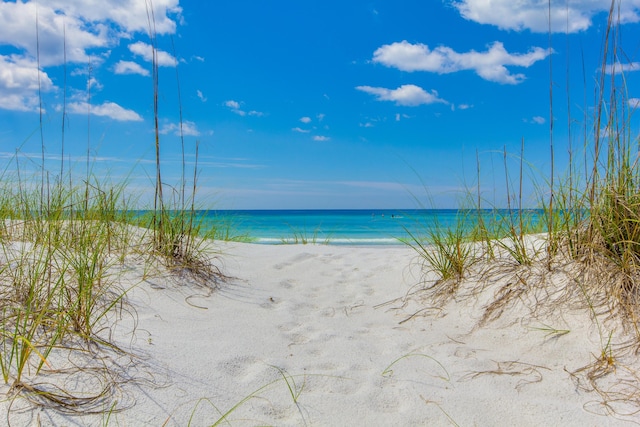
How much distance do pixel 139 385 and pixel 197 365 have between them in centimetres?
28

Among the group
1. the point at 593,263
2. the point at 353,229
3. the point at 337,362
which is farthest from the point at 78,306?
the point at 353,229

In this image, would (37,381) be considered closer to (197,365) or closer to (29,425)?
(29,425)

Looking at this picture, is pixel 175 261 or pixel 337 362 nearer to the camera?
pixel 337 362

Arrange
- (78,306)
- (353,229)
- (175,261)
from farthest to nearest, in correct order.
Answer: (353,229)
(175,261)
(78,306)

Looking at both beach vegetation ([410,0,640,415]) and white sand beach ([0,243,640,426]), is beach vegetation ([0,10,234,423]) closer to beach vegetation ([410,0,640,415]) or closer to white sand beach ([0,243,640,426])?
white sand beach ([0,243,640,426])

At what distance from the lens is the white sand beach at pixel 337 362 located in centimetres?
160

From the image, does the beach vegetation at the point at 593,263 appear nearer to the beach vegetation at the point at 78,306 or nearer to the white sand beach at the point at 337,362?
the white sand beach at the point at 337,362

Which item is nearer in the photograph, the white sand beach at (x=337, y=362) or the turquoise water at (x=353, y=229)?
the white sand beach at (x=337, y=362)

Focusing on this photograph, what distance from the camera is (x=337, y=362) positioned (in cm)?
206

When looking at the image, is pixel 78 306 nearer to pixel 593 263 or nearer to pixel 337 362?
pixel 337 362

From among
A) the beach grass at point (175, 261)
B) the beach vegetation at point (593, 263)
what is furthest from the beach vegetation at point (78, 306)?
the beach vegetation at point (593, 263)

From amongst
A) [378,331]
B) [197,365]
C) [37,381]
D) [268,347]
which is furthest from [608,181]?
[37,381]

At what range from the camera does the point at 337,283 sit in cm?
365

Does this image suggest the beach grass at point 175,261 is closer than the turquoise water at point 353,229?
Yes
